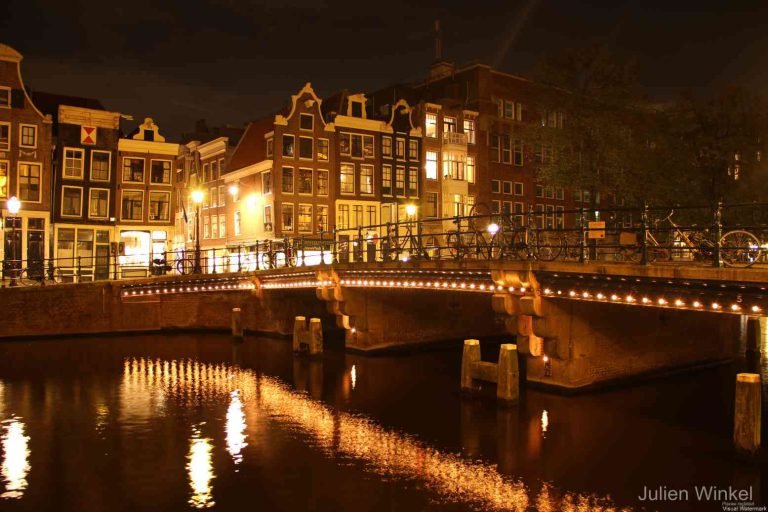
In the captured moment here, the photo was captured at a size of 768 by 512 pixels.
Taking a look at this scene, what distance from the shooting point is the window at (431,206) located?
5356cm

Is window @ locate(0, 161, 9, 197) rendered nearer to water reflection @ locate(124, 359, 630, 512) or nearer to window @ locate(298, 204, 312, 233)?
window @ locate(298, 204, 312, 233)

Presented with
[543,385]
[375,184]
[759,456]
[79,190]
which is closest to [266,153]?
[375,184]

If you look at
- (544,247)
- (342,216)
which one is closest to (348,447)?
(544,247)

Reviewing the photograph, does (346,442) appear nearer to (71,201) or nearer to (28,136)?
(71,201)

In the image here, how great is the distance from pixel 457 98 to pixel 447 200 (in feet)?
30.8

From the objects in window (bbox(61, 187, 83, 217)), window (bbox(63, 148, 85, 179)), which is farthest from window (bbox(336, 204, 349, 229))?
window (bbox(63, 148, 85, 179))

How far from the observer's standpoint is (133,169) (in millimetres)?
47812

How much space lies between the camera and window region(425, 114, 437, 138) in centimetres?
5400

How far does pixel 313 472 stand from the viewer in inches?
559

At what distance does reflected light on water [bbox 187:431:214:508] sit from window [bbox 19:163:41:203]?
104 ft

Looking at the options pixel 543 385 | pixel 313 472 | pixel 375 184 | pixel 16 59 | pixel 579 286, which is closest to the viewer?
pixel 313 472

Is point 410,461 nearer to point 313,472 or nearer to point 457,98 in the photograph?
point 313,472

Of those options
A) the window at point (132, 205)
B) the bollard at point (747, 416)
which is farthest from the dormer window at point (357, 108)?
the bollard at point (747, 416)

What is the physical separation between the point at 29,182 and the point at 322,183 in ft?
60.5
